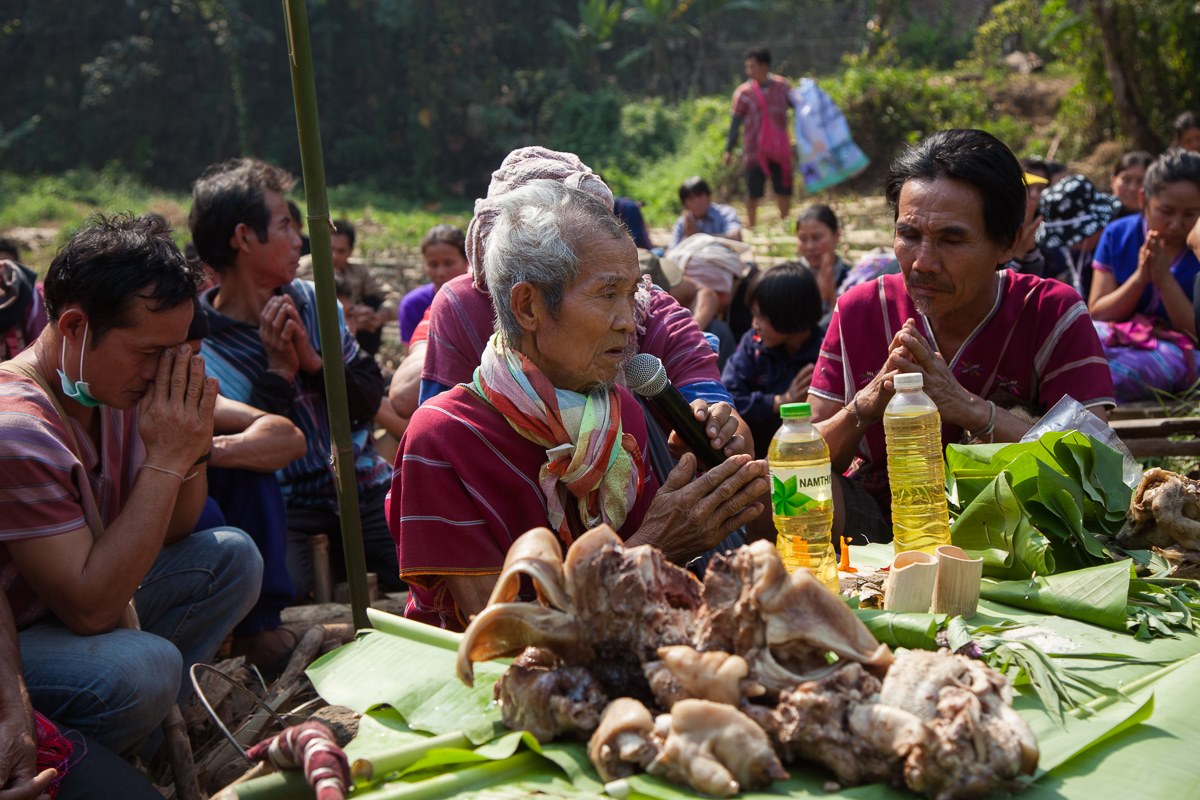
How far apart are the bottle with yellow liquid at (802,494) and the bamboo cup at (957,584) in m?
0.23

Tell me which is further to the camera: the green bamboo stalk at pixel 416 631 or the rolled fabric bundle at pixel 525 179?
the rolled fabric bundle at pixel 525 179

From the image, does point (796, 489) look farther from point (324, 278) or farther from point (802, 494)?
point (324, 278)

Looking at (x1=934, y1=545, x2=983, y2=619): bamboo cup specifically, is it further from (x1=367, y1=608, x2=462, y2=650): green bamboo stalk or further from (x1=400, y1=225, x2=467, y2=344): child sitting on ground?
(x1=400, y1=225, x2=467, y2=344): child sitting on ground

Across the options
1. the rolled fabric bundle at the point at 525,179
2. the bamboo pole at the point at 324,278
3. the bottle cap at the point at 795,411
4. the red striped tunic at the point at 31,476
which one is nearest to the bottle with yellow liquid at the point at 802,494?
the bottle cap at the point at 795,411

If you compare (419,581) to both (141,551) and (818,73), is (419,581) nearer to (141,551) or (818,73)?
(141,551)

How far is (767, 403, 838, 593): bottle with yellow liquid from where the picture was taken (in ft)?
7.29

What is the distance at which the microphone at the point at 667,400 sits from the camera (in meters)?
2.52

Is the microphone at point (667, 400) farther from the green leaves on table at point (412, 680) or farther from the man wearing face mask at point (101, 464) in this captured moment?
the man wearing face mask at point (101, 464)

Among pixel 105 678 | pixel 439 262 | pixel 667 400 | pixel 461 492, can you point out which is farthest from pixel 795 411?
pixel 439 262

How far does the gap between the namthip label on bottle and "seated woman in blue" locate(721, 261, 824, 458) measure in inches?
106

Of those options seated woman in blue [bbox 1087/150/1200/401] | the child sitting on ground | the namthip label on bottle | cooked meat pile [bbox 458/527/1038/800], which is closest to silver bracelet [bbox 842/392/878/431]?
the namthip label on bottle

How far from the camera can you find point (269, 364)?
4176mm

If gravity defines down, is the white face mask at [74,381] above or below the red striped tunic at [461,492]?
above

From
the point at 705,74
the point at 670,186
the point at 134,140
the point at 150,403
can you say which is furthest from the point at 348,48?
the point at 150,403
